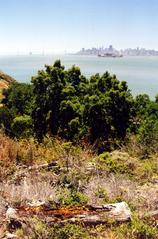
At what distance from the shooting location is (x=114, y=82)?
2492cm

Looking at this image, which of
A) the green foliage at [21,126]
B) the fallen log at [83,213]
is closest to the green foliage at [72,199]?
the fallen log at [83,213]

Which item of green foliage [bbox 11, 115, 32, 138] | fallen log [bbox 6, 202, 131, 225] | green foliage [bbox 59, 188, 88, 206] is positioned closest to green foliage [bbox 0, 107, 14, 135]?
green foliage [bbox 11, 115, 32, 138]

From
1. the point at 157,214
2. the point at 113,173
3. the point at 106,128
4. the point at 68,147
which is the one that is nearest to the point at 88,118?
the point at 106,128

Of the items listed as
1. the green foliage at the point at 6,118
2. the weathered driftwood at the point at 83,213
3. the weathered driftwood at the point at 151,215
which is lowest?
the green foliage at the point at 6,118

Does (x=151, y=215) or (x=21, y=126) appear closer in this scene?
(x=151, y=215)

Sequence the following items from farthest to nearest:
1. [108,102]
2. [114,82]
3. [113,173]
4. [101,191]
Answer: [114,82], [108,102], [113,173], [101,191]

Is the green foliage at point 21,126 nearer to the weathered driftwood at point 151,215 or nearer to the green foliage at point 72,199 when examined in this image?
the green foliage at point 72,199

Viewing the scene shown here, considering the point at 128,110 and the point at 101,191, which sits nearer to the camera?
the point at 101,191

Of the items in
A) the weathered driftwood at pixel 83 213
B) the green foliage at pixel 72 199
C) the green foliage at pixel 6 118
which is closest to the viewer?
the weathered driftwood at pixel 83 213

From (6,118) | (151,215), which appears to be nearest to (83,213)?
(151,215)

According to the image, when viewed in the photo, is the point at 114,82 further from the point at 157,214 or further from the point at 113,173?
the point at 157,214

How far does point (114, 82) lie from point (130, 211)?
19.6m

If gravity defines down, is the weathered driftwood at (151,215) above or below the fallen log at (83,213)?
below

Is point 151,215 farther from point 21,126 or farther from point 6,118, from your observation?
point 6,118
